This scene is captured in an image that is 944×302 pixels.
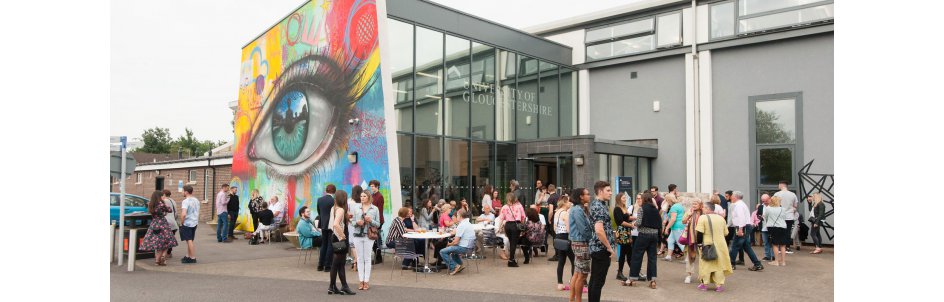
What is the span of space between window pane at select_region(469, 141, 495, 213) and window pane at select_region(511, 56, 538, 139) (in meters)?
1.48

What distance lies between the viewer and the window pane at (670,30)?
1830cm

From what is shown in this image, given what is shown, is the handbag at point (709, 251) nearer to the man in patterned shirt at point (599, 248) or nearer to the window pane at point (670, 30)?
the man in patterned shirt at point (599, 248)

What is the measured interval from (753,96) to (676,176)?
3.12m

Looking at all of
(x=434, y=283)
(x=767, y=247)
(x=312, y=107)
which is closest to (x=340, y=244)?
(x=434, y=283)

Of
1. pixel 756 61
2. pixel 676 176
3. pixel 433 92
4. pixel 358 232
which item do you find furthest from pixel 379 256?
pixel 756 61

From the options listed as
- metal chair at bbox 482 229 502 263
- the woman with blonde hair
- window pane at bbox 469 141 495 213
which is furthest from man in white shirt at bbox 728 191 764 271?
window pane at bbox 469 141 495 213

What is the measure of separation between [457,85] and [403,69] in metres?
1.86

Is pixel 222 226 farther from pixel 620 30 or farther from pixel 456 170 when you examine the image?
→ pixel 620 30

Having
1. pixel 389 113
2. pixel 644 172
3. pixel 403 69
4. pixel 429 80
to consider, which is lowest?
pixel 644 172

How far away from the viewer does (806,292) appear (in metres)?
8.81

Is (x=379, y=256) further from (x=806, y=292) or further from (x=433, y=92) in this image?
(x=806, y=292)

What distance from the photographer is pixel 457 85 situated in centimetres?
1599

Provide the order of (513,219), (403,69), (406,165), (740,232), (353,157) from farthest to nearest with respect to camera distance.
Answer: (403,69)
(406,165)
(353,157)
(513,219)
(740,232)

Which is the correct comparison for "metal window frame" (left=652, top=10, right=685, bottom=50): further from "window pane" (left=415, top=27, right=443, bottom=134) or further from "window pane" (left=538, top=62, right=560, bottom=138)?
"window pane" (left=415, top=27, right=443, bottom=134)
